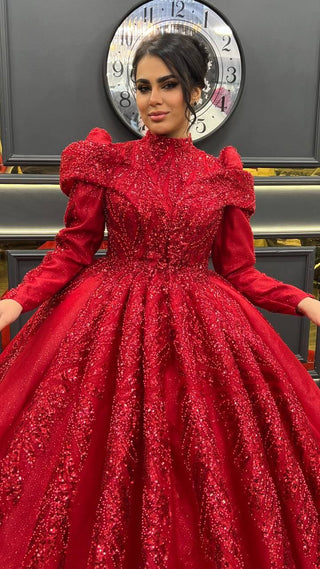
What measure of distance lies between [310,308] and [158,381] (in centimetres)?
36

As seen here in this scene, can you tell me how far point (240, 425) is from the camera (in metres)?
0.74

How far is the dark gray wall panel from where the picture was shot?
5.22ft

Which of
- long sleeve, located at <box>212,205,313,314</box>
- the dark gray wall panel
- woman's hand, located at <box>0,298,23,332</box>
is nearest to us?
woman's hand, located at <box>0,298,23,332</box>

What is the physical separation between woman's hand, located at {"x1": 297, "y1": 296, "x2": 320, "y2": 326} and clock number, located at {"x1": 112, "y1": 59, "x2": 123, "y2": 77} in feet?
3.63

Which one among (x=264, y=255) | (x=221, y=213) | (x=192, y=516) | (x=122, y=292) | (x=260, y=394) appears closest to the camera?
(x=192, y=516)

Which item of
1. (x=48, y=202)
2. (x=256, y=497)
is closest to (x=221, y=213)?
(x=256, y=497)

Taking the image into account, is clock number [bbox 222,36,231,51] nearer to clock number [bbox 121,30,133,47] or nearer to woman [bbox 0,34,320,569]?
clock number [bbox 121,30,133,47]

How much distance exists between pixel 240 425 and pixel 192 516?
0.15 metres

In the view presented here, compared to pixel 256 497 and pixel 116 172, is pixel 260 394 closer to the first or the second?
pixel 256 497

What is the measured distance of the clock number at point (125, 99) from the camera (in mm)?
1630

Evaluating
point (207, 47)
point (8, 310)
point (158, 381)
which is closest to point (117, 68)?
point (207, 47)

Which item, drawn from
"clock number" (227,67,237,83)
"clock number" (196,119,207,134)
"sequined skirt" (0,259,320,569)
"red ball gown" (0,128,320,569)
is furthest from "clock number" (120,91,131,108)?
"sequined skirt" (0,259,320,569)

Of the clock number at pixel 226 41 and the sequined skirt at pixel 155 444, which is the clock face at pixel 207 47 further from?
the sequined skirt at pixel 155 444

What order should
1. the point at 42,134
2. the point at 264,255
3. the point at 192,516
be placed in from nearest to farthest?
1. the point at 192,516
2. the point at 42,134
3. the point at 264,255
